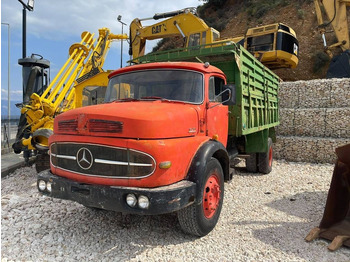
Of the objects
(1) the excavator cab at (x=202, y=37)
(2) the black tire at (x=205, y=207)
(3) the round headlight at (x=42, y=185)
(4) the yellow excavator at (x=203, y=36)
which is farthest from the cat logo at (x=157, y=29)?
(3) the round headlight at (x=42, y=185)

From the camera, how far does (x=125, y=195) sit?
278 cm

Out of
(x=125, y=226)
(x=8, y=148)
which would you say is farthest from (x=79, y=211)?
(x=8, y=148)

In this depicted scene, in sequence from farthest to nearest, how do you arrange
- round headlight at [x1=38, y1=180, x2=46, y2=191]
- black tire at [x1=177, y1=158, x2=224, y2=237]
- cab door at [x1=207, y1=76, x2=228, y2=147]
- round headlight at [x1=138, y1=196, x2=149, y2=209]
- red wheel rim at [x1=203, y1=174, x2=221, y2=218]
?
cab door at [x1=207, y1=76, x2=228, y2=147] < red wheel rim at [x1=203, y1=174, x2=221, y2=218] < round headlight at [x1=38, y1=180, x2=46, y2=191] < black tire at [x1=177, y1=158, x2=224, y2=237] < round headlight at [x1=138, y1=196, x2=149, y2=209]

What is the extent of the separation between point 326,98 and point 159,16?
7.99 m

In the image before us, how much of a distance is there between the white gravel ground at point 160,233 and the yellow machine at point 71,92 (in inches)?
68.0

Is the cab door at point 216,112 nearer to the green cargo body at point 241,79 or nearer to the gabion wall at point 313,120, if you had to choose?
the green cargo body at point 241,79

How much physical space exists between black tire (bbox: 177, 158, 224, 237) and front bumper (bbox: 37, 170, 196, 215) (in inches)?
9.5

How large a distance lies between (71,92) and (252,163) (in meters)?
6.31

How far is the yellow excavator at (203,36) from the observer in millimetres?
11234

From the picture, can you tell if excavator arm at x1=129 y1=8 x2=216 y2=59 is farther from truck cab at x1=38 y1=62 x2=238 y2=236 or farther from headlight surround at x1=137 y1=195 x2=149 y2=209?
headlight surround at x1=137 y1=195 x2=149 y2=209

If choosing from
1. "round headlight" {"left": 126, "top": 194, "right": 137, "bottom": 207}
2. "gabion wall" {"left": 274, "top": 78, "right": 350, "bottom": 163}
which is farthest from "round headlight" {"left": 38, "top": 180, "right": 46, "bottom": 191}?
"gabion wall" {"left": 274, "top": 78, "right": 350, "bottom": 163}

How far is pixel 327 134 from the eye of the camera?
30.1ft

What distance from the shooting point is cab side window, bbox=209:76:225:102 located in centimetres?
398

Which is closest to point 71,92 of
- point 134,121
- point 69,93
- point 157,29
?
point 69,93
